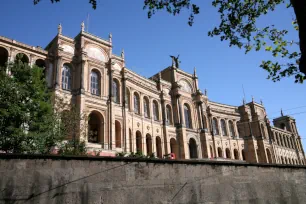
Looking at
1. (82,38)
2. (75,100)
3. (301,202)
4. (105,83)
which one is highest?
(82,38)

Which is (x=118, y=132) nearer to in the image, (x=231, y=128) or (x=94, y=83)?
(x=94, y=83)

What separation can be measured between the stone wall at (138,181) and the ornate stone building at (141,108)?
14224 mm

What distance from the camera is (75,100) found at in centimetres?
2488

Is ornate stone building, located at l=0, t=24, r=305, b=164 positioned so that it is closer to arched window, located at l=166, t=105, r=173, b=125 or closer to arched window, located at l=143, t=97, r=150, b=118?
arched window, located at l=166, t=105, r=173, b=125

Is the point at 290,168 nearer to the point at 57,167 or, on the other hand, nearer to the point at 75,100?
the point at 57,167

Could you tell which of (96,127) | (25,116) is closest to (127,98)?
(96,127)

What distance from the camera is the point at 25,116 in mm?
16031

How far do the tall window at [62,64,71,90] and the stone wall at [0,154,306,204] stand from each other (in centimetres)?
1990

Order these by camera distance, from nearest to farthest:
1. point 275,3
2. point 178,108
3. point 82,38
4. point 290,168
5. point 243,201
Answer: point 243,201 → point 275,3 → point 290,168 → point 82,38 → point 178,108

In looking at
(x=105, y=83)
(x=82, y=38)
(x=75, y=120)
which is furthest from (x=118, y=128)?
(x=82, y=38)

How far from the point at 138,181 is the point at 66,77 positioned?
20908 mm

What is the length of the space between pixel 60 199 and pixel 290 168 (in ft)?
28.3

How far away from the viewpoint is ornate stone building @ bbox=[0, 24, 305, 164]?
25.2 meters

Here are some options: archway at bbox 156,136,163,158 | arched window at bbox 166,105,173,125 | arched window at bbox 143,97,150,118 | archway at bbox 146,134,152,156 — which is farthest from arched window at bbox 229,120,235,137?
archway at bbox 146,134,152,156
